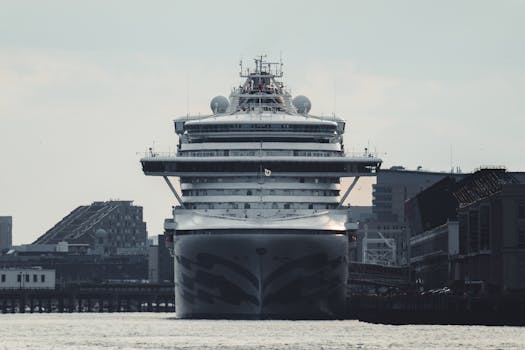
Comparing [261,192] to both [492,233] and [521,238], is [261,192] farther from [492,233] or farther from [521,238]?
[521,238]

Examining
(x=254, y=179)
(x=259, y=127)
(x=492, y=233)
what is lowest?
(x=492, y=233)

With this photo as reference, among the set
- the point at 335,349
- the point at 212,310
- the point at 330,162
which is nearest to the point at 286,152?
the point at 330,162

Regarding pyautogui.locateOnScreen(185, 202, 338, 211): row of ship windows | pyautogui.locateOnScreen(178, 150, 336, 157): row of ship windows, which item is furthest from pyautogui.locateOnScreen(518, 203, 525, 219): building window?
pyautogui.locateOnScreen(178, 150, 336, 157): row of ship windows

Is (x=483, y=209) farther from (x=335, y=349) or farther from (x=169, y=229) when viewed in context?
(x=335, y=349)

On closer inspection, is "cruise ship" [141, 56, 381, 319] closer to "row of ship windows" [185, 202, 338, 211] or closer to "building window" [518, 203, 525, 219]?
"row of ship windows" [185, 202, 338, 211]

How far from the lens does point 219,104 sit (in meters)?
184

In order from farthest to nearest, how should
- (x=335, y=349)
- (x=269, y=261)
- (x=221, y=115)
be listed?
(x=221, y=115) → (x=269, y=261) → (x=335, y=349)

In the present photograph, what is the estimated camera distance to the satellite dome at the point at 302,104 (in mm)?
185625

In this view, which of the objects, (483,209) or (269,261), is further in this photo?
(483,209)

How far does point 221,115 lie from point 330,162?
12191mm

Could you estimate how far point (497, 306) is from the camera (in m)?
147

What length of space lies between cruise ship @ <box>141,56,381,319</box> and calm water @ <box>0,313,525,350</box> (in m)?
2.38

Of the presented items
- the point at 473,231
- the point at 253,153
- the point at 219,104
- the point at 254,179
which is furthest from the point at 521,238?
the point at 219,104

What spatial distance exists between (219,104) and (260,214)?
72.2ft
